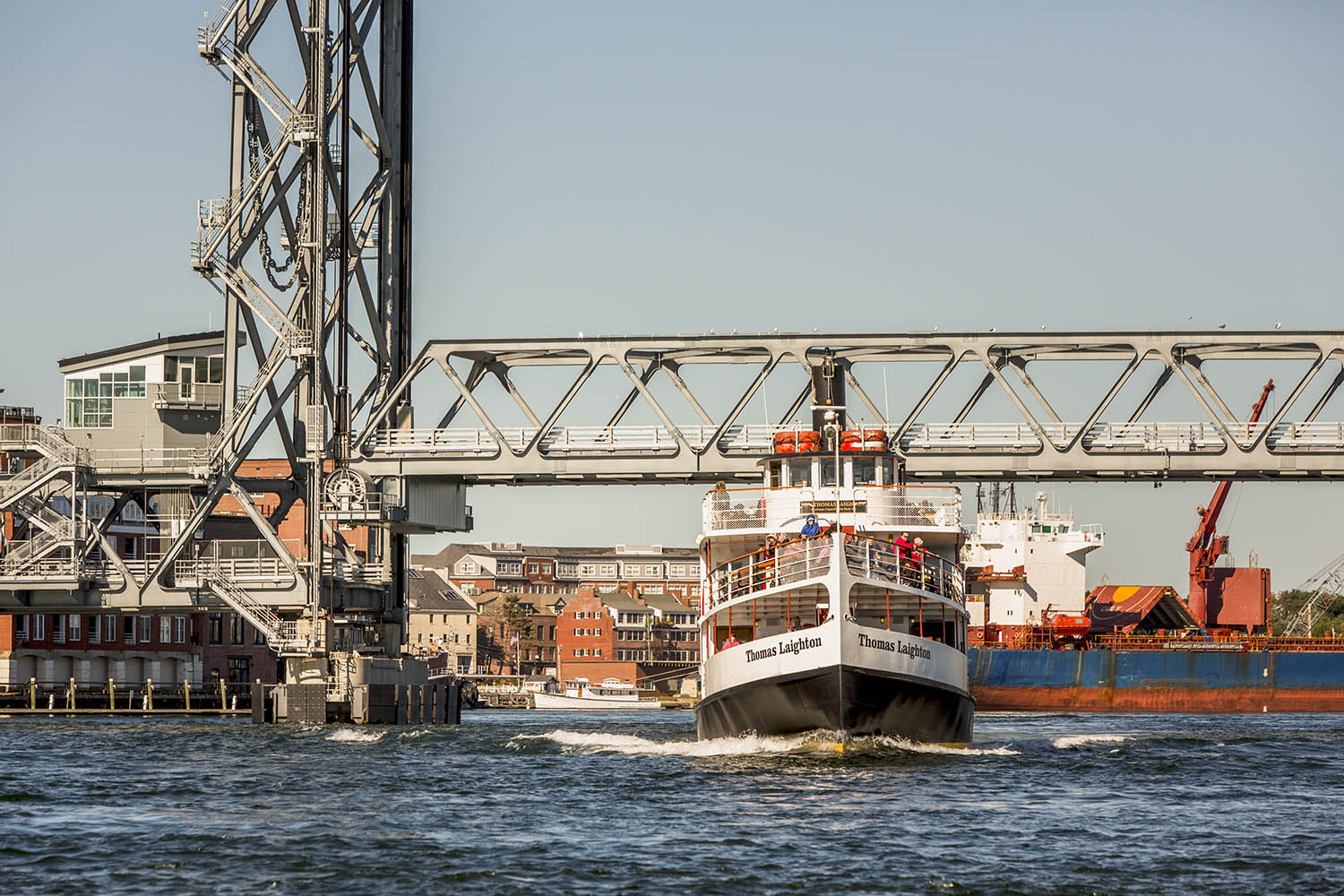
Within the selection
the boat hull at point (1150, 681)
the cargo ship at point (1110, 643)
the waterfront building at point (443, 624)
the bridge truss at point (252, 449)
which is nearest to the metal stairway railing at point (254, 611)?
the bridge truss at point (252, 449)

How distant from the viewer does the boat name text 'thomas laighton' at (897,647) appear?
40156 mm

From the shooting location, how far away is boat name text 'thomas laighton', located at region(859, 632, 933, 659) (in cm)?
4016

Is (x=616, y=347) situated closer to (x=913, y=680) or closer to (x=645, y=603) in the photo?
(x=913, y=680)

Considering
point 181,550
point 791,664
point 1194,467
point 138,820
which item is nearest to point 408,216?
point 181,550

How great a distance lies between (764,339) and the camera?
225 feet

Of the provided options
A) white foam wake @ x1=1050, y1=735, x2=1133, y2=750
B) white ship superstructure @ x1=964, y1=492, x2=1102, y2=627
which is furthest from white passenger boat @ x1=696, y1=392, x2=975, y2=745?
A: white ship superstructure @ x1=964, y1=492, x2=1102, y2=627

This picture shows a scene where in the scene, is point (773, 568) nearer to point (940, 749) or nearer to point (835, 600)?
point (835, 600)

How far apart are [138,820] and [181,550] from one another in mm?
38900

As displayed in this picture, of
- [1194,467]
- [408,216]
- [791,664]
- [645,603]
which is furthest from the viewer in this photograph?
[645,603]

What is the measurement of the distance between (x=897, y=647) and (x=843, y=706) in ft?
6.40

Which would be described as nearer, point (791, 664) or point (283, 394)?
point (791, 664)

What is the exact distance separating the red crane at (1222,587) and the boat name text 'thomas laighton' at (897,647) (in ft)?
270

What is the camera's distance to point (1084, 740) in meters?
55.3

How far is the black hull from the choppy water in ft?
1.53
